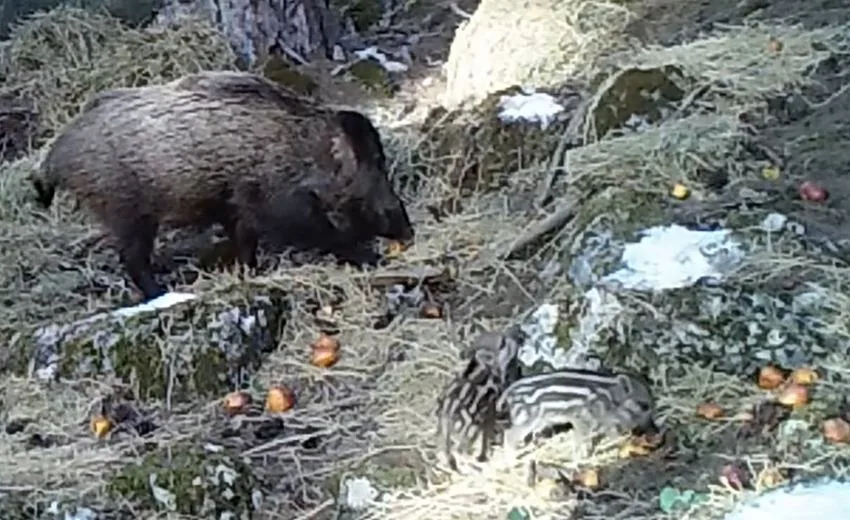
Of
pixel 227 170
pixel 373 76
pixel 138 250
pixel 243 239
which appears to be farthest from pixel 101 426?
pixel 373 76

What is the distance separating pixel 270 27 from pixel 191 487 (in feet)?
13.1

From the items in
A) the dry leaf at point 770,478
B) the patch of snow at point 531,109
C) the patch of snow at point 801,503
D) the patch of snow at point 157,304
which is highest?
the patch of snow at point 531,109

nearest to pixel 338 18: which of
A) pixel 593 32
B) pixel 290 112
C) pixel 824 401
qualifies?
pixel 593 32

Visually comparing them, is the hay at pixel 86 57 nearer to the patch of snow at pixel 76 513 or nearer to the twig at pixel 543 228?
the twig at pixel 543 228

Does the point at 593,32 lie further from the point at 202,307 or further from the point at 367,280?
the point at 202,307

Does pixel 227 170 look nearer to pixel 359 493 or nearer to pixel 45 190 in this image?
pixel 45 190

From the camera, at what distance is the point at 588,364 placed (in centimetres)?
470

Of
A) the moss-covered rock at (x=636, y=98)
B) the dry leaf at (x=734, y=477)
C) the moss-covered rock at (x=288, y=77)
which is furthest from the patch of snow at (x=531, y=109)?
the dry leaf at (x=734, y=477)

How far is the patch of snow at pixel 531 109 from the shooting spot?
657cm

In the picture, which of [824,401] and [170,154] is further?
[170,154]

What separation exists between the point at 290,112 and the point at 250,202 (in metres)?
0.37

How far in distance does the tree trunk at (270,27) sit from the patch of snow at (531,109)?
1.68 meters

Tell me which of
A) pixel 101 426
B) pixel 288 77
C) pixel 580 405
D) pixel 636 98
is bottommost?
pixel 101 426

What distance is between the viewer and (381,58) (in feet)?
26.8
